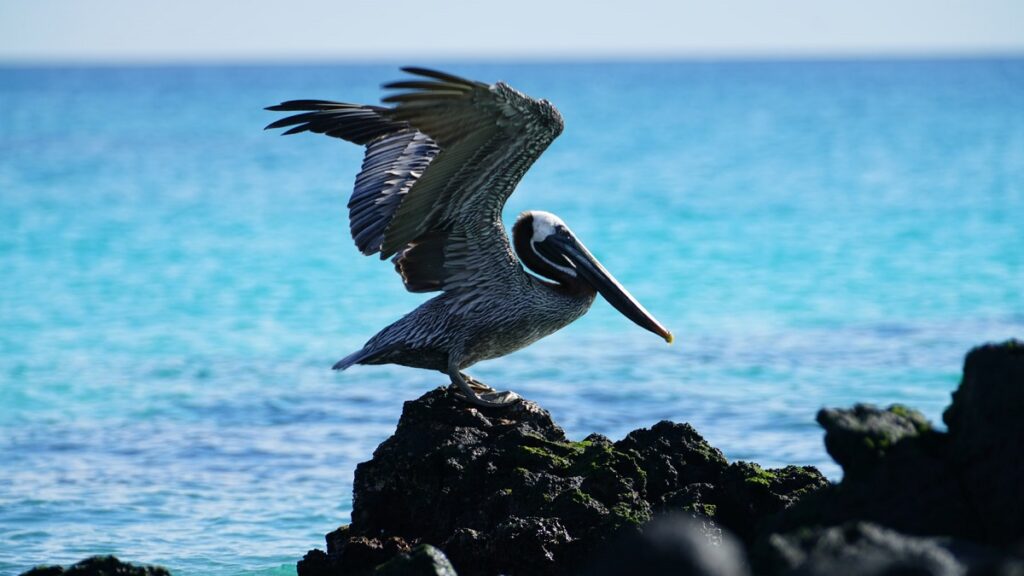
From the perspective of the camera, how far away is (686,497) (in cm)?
560

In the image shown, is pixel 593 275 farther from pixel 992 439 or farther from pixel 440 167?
pixel 992 439

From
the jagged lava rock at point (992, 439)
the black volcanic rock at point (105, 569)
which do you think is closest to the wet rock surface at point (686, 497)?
the jagged lava rock at point (992, 439)

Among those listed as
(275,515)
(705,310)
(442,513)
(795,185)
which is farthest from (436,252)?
(795,185)

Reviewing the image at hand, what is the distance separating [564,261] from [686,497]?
6.34 feet

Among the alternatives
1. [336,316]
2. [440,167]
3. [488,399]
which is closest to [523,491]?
[488,399]

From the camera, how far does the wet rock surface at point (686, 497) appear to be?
3684mm

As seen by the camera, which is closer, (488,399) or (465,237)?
(488,399)

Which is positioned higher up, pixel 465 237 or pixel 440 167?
pixel 440 167

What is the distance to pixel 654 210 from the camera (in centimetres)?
2611

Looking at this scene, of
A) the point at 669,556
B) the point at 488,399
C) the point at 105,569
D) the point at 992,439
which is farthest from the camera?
the point at 488,399

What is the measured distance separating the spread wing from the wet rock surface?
37.7 inches

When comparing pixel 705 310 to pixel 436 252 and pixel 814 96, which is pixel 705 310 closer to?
pixel 436 252

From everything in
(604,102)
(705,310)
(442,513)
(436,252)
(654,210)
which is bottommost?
(442,513)

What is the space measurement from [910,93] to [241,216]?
174ft
